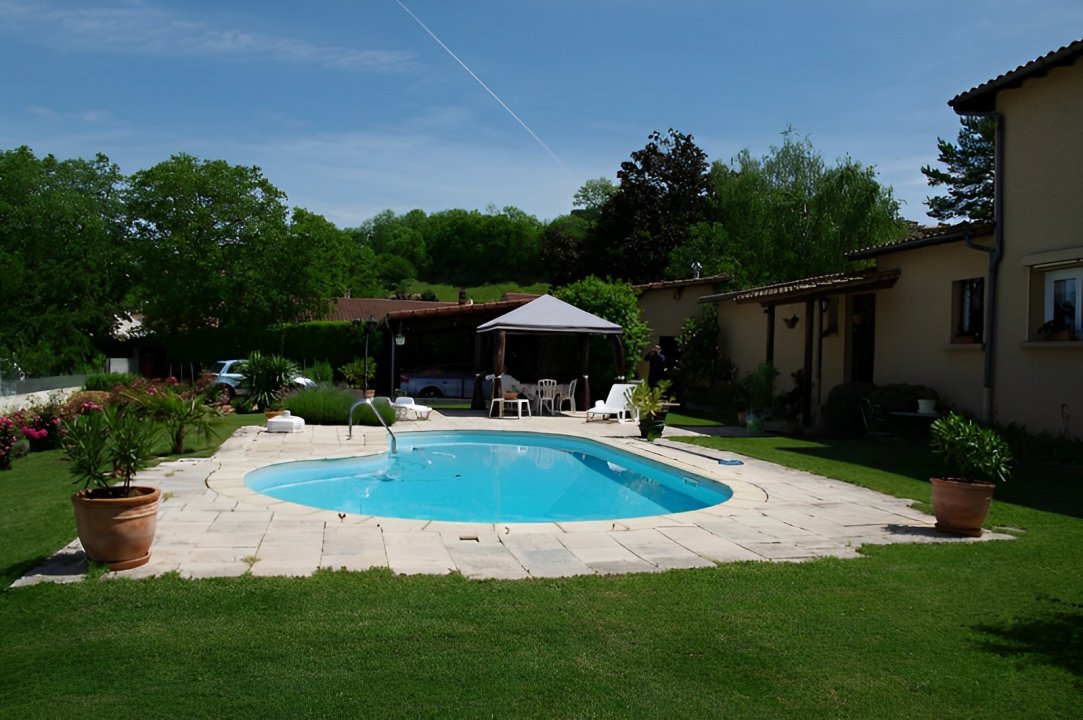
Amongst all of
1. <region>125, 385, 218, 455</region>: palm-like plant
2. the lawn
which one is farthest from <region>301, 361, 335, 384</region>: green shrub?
the lawn

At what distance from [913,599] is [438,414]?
550 inches

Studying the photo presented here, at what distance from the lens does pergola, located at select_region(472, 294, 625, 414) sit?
17.4 m

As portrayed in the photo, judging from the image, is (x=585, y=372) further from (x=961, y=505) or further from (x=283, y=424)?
(x=961, y=505)

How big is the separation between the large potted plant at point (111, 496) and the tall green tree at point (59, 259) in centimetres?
1269

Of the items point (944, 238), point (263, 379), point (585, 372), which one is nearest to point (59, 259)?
point (263, 379)

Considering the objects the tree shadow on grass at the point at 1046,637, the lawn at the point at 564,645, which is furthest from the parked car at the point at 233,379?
the tree shadow on grass at the point at 1046,637

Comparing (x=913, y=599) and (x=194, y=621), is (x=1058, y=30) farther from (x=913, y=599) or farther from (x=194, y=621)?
(x=194, y=621)

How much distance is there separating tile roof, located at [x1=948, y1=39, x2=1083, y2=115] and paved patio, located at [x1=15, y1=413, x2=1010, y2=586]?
6.86 metres

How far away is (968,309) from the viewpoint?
1322 cm

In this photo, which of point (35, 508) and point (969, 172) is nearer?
point (35, 508)

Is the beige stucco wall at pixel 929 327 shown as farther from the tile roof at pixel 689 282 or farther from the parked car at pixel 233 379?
the parked car at pixel 233 379

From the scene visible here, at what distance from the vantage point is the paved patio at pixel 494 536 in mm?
5254

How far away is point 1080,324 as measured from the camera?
35.8 feet

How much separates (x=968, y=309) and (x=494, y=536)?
34.8 feet
